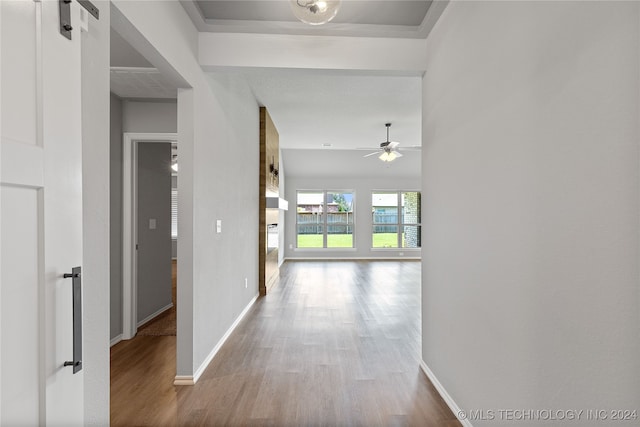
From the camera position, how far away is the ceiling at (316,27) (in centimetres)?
230

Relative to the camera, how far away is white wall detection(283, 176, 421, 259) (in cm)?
957

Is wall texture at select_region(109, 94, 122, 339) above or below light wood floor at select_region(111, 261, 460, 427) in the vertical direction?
above

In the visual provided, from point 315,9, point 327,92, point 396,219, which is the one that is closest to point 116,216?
point 315,9

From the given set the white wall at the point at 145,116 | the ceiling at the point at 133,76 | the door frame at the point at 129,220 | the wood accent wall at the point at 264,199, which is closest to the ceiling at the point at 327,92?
the ceiling at the point at 133,76

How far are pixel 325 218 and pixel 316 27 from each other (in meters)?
7.38

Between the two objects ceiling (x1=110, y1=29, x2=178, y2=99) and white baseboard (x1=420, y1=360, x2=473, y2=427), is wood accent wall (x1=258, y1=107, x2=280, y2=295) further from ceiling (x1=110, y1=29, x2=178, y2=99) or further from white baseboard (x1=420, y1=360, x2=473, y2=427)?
white baseboard (x1=420, y1=360, x2=473, y2=427)

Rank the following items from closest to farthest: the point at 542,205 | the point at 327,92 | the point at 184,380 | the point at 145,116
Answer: the point at 542,205 < the point at 184,380 < the point at 145,116 < the point at 327,92

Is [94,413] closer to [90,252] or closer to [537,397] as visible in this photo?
[90,252]

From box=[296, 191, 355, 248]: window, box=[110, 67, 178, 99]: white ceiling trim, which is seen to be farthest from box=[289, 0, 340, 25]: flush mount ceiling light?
box=[296, 191, 355, 248]: window

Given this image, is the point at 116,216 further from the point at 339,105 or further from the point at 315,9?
the point at 339,105

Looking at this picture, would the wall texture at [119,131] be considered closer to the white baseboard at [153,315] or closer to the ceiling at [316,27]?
the white baseboard at [153,315]

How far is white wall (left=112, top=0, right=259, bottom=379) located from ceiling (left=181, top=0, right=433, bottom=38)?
16cm

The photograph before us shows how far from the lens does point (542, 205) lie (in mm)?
1308

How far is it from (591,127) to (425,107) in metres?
1.66
